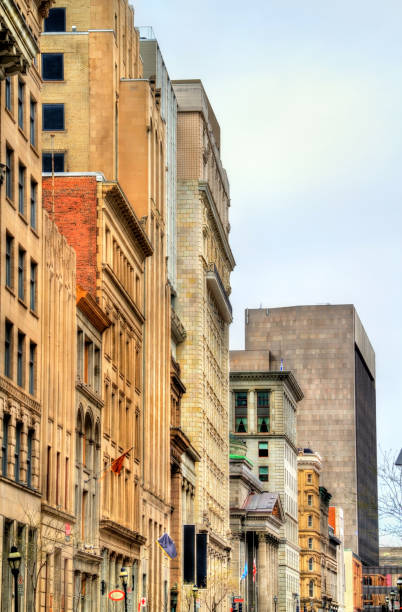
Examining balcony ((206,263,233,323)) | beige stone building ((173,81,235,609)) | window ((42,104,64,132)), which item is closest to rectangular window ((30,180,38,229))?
window ((42,104,64,132))

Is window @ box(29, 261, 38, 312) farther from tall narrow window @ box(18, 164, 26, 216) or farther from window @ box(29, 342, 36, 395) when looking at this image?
tall narrow window @ box(18, 164, 26, 216)

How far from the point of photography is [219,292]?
484 ft

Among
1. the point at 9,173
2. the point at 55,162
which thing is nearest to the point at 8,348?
the point at 9,173

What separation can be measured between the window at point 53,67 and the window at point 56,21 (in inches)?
68.9

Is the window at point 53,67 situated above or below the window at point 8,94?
above

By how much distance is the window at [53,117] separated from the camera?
92938 mm

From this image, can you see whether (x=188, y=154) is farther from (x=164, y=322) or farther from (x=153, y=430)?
(x=153, y=430)

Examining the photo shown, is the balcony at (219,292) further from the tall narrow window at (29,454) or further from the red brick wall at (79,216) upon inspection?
the tall narrow window at (29,454)

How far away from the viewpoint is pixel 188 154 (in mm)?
137500

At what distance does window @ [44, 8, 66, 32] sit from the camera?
94.6 meters

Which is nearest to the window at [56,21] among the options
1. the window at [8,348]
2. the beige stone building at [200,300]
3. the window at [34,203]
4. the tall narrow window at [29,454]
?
the window at [34,203]

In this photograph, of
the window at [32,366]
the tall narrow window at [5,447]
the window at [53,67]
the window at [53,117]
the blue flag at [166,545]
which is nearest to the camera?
the tall narrow window at [5,447]

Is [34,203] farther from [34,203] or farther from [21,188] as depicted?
[21,188]

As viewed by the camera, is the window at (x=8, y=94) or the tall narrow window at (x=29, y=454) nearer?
the window at (x=8, y=94)
